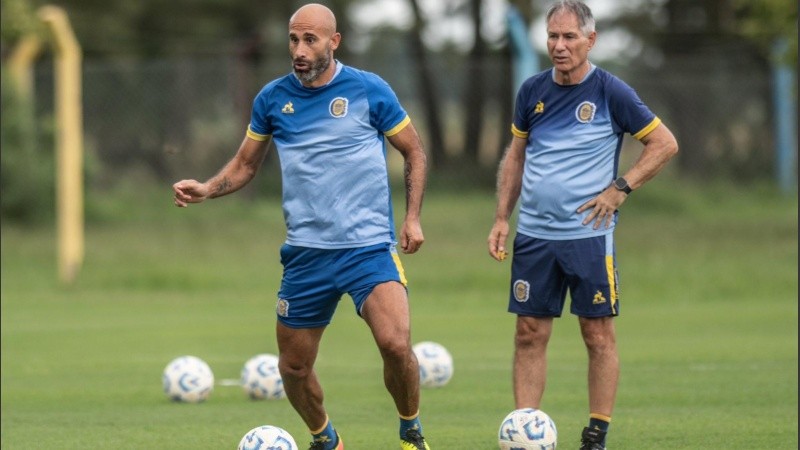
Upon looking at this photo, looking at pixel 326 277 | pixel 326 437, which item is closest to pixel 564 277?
pixel 326 277

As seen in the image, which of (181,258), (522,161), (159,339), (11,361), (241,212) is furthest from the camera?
(241,212)

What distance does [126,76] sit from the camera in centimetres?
2586

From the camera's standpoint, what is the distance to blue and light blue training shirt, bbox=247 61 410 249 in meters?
8.23

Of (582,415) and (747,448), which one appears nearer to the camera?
(747,448)

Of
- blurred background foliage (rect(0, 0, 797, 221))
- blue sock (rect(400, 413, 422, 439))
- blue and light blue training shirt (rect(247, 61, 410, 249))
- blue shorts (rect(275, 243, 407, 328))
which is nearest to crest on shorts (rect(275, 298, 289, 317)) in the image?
blue shorts (rect(275, 243, 407, 328))

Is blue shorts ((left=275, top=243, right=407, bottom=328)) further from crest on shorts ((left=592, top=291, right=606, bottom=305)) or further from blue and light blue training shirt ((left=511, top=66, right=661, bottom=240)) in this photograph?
crest on shorts ((left=592, top=291, right=606, bottom=305))

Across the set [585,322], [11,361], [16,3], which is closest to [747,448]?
[585,322]

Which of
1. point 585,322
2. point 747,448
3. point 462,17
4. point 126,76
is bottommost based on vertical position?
point 747,448

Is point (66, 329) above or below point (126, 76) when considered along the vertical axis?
below

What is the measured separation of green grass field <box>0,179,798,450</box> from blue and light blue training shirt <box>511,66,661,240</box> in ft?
4.39

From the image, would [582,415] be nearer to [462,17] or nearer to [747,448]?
[747,448]

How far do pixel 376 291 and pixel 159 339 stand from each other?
8243 mm

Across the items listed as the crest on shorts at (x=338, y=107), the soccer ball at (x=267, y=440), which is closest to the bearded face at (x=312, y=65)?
the crest on shorts at (x=338, y=107)

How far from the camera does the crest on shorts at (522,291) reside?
8.72m
